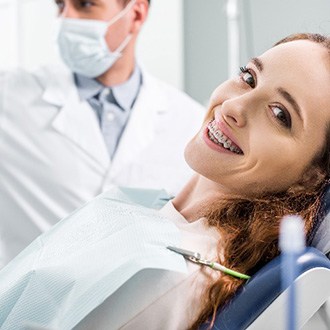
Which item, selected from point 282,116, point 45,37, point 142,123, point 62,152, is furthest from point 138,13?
point 282,116

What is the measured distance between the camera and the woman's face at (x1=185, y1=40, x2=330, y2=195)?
1.37 meters

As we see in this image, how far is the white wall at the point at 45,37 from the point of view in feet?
10.2

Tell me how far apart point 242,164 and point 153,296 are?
0.36 metres

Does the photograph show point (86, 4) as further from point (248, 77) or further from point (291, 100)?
point (291, 100)

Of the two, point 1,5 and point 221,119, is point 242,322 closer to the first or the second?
point 221,119

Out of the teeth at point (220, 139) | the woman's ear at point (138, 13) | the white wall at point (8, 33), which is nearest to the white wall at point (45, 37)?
the white wall at point (8, 33)

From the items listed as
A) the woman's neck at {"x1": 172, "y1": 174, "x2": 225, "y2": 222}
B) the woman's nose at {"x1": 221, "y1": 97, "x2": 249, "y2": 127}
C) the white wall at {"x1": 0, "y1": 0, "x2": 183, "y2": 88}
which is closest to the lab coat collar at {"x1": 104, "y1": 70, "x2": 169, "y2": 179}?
the white wall at {"x1": 0, "y1": 0, "x2": 183, "y2": 88}

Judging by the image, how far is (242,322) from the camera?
1.17 meters

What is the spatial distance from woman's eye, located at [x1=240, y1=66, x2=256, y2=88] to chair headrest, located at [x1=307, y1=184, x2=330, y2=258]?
11.0 inches

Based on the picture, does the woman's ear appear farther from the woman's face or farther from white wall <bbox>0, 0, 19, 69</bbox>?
the woman's face

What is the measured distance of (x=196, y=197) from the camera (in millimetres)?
1533

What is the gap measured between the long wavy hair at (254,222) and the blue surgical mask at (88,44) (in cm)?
109

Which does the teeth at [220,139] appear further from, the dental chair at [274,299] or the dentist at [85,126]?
the dentist at [85,126]

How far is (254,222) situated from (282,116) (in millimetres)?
220
